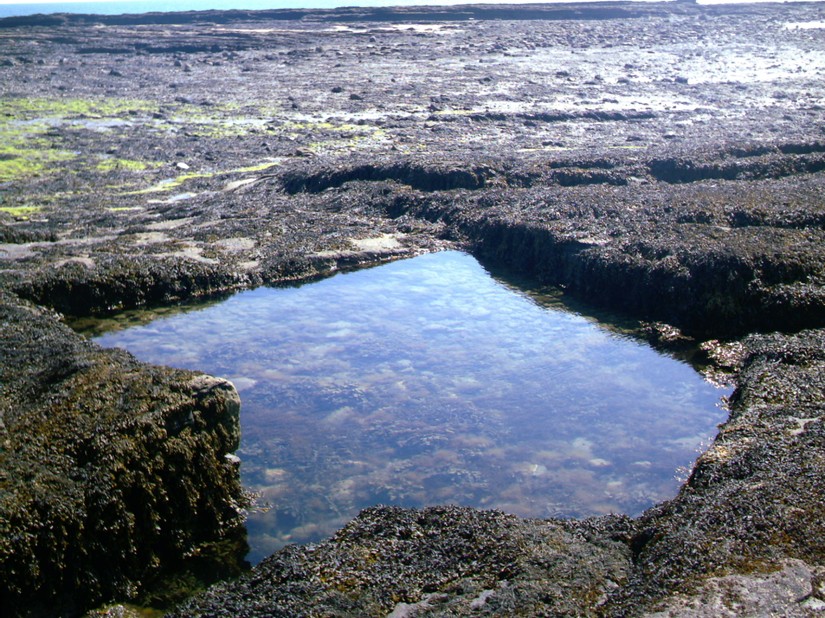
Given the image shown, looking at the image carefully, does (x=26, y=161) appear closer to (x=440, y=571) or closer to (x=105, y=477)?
(x=105, y=477)

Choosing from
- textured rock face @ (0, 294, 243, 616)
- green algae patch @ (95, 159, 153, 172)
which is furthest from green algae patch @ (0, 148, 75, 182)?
textured rock face @ (0, 294, 243, 616)

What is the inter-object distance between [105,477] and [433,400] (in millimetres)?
4323

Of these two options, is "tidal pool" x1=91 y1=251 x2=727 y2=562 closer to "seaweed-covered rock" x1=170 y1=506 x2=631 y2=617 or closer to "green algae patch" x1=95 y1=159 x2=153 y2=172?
"seaweed-covered rock" x1=170 y1=506 x2=631 y2=617

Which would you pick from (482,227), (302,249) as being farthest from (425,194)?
(302,249)

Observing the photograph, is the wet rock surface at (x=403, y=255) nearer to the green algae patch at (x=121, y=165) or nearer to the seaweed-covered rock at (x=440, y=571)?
the seaweed-covered rock at (x=440, y=571)

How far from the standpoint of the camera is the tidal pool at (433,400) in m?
8.73

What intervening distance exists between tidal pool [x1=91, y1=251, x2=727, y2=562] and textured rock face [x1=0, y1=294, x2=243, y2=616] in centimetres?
67

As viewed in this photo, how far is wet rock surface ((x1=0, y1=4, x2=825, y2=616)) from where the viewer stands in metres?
6.65

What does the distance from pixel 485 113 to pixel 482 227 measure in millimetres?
13083

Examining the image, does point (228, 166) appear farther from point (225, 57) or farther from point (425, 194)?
point (225, 57)

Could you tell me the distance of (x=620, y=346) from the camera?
12398 millimetres

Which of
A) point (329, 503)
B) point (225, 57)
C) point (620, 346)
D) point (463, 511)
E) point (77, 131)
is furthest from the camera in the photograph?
point (225, 57)

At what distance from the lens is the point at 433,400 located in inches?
421

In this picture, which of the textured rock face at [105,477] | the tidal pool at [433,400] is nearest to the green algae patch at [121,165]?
the tidal pool at [433,400]
